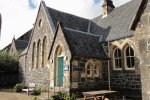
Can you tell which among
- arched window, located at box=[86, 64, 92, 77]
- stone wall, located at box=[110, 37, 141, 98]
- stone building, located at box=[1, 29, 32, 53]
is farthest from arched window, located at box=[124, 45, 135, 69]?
stone building, located at box=[1, 29, 32, 53]

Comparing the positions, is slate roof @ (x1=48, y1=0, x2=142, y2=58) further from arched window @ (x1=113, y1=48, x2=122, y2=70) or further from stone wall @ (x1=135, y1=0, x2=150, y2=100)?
stone wall @ (x1=135, y1=0, x2=150, y2=100)

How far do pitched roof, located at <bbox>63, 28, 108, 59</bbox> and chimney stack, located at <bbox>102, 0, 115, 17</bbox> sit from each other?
508cm

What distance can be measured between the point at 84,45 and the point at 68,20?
5.32 metres

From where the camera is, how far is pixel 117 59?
590 inches

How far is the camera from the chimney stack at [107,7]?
20344mm

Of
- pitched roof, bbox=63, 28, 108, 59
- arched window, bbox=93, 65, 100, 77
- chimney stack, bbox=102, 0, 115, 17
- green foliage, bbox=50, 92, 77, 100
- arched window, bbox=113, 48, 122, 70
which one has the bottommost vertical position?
green foliage, bbox=50, 92, 77, 100

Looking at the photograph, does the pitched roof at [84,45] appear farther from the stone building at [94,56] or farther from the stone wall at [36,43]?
the stone wall at [36,43]

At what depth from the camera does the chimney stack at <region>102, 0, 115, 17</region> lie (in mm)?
20344

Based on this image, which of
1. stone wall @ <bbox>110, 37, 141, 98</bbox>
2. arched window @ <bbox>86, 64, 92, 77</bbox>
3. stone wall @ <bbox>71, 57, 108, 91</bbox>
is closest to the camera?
stone wall @ <bbox>110, 37, 141, 98</bbox>

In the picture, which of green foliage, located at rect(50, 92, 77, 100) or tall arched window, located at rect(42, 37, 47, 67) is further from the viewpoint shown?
tall arched window, located at rect(42, 37, 47, 67)

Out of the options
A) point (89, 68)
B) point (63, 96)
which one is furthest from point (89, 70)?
point (63, 96)

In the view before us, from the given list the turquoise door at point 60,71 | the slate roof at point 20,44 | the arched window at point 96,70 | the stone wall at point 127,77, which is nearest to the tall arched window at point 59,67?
the turquoise door at point 60,71

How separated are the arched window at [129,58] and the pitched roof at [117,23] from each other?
102cm

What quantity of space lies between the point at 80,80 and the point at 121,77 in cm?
311
